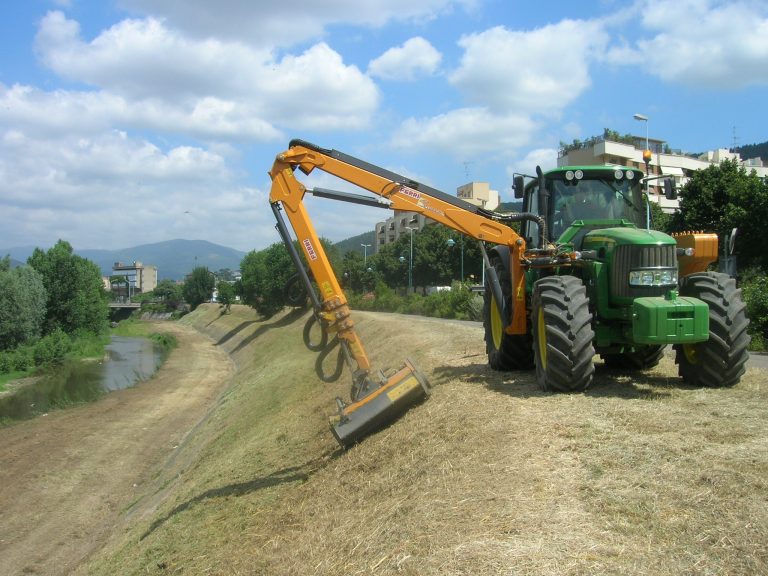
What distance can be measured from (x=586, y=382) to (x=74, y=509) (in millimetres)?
12930

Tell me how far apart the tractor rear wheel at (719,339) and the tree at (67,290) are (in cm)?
5292

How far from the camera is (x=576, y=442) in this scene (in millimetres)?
6418

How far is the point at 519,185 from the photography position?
1064cm

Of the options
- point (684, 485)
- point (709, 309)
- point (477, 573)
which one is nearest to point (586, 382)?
point (709, 309)

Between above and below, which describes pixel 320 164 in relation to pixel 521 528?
above

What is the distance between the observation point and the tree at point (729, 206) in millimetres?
34688

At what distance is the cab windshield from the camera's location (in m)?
10.0

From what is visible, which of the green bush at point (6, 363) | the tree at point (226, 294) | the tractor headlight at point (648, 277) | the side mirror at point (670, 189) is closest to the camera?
the tractor headlight at point (648, 277)

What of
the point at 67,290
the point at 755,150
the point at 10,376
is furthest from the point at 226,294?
the point at 755,150

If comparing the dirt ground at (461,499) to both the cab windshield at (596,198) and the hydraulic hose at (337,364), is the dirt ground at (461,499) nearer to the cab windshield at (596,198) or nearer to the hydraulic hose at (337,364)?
the hydraulic hose at (337,364)

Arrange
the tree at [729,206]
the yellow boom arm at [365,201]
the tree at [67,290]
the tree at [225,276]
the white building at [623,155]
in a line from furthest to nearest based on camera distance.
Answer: the tree at [225,276]
the white building at [623,155]
the tree at [67,290]
the tree at [729,206]
the yellow boom arm at [365,201]

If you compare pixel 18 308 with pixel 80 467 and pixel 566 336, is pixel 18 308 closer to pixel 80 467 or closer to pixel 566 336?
pixel 80 467

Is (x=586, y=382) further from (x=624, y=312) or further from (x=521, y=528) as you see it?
(x=521, y=528)

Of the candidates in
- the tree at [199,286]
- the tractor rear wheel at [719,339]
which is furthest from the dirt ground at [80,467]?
the tree at [199,286]
